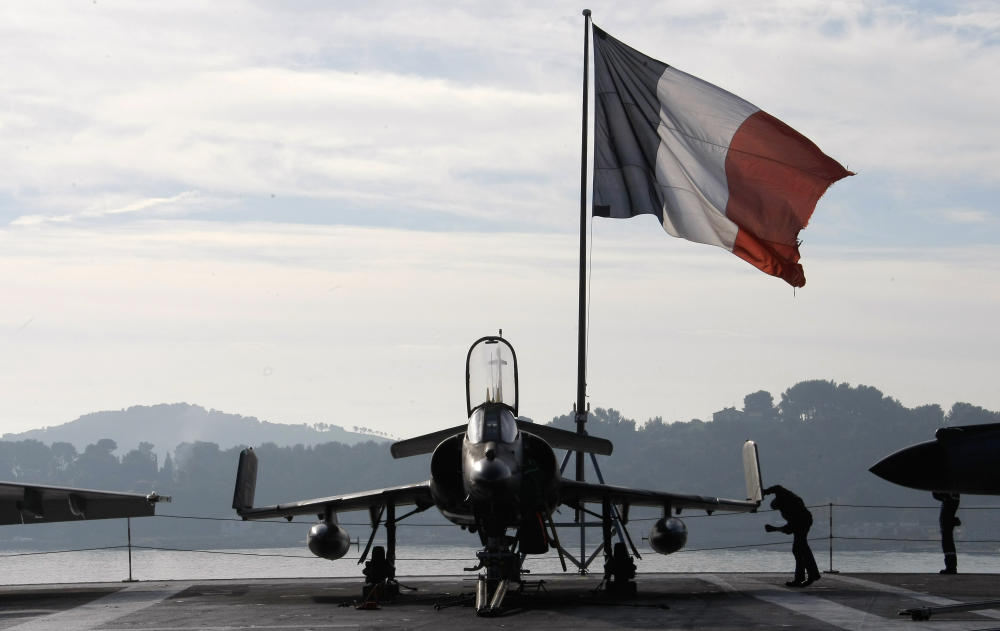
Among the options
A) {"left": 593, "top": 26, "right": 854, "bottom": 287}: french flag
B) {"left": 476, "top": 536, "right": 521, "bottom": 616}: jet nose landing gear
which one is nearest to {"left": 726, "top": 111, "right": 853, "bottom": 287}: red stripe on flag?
{"left": 593, "top": 26, "right": 854, "bottom": 287}: french flag

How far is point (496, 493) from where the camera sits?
51.9ft

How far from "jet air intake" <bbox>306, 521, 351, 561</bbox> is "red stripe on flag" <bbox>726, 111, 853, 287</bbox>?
29.9ft

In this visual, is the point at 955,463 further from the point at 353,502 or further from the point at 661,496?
the point at 353,502

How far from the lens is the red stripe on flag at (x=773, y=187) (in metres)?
22.5

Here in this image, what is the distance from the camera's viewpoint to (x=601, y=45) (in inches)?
931

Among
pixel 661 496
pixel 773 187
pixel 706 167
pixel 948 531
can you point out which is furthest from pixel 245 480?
pixel 948 531

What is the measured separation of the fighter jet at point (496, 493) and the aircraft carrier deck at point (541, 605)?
0.79 meters

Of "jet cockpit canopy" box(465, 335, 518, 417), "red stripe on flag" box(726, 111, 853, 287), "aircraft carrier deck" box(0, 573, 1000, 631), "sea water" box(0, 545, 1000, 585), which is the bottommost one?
"sea water" box(0, 545, 1000, 585)

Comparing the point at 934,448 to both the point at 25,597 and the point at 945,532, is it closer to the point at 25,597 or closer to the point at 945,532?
the point at 945,532

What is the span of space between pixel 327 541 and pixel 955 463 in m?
11.0

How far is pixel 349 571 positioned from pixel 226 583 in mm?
90706

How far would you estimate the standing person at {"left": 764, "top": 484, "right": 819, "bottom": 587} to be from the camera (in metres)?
19.9

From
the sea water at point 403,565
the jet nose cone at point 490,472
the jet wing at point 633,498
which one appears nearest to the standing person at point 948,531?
the jet wing at point 633,498

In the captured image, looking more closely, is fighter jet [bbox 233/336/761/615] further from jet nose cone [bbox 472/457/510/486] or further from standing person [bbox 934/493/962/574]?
standing person [bbox 934/493/962/574]
